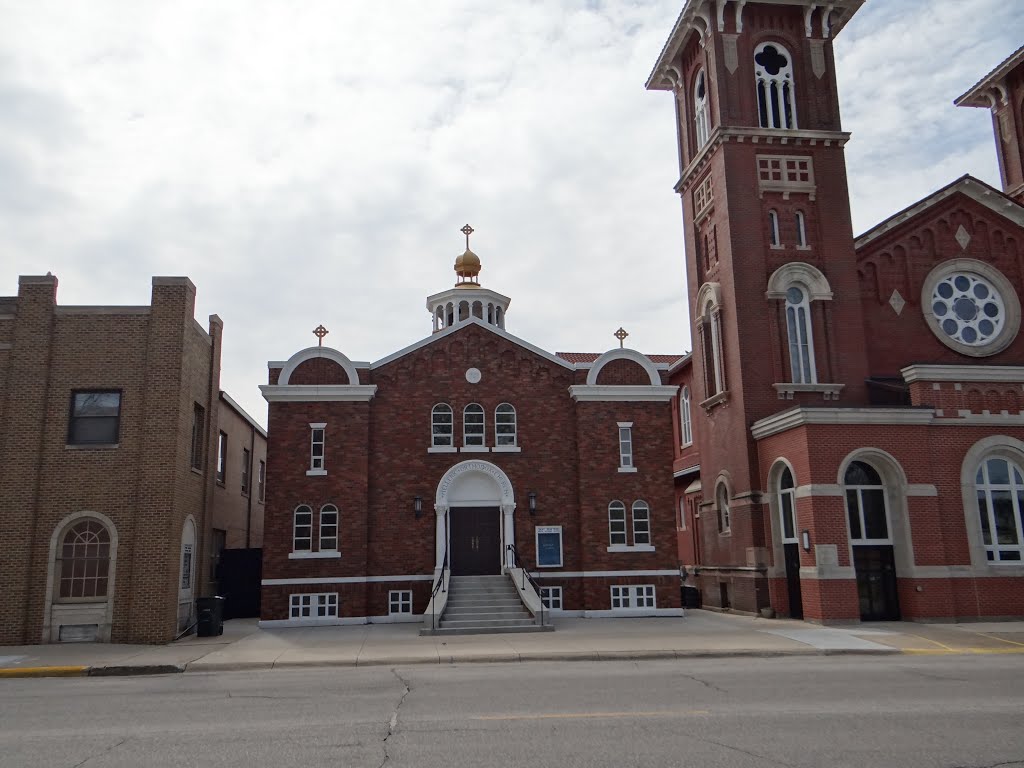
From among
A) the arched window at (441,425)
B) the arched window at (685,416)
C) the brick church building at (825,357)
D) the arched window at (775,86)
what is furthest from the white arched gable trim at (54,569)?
the arched window at (775,86)

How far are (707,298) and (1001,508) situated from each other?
36.0ft

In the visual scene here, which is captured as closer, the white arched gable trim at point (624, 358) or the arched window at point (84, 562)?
the arched window at point (84, 562)

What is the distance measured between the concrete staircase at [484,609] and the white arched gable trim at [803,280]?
1256 centimetres

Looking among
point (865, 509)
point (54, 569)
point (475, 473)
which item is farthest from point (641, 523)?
point (54, 569)

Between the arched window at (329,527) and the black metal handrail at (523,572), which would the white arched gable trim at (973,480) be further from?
the arched window at (329,527)

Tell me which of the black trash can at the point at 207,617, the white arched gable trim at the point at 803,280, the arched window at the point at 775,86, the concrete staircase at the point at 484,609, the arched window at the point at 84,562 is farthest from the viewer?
the arched window at the point at 775,86

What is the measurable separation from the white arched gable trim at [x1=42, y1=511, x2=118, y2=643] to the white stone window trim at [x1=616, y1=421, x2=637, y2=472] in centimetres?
1363

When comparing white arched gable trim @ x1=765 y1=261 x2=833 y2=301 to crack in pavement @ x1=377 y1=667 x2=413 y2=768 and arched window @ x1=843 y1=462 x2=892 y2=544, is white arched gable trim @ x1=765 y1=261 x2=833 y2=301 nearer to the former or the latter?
arched window @ x1=843 y1=462 x2=892 y2=544

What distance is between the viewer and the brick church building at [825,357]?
23609 mm

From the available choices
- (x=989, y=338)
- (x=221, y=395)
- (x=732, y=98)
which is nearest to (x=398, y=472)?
(x=221, y=395)

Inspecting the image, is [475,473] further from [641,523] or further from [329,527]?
[641,523]

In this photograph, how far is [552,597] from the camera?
1010 inches

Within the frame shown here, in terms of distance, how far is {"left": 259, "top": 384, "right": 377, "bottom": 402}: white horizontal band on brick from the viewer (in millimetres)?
25562

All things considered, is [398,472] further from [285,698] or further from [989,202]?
[989,202]
